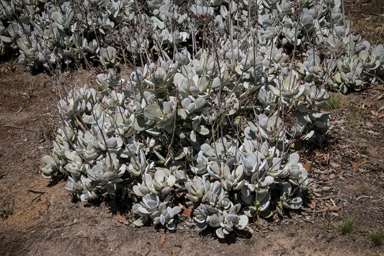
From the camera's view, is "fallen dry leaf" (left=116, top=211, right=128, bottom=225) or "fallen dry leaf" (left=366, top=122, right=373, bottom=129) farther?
"fallen dry leaf" (left=366, top=122, right=373, bottom=129)

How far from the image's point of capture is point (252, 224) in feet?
8.27

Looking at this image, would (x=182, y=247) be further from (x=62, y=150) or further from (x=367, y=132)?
(x=367, y=132)

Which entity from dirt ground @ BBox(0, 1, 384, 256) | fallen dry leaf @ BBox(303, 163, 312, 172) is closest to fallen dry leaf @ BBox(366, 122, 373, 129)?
dirt ground @ BBox(0, 1, 384, 256)

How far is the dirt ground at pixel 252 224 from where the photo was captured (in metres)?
2.37

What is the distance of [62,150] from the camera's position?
9.38 ft

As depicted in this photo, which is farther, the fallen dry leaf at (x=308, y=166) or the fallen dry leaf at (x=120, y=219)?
the fallen dry leaf at (x=308, y=166)

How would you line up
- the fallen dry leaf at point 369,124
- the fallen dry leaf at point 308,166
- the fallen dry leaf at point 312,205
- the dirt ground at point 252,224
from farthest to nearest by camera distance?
the fallen dry leaf at point 369,124, the fallen dry leaf at point 308,166, the fallen dry leaf at point 312,205, the dirt ground at point 252,224

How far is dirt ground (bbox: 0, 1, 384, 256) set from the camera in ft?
7.78

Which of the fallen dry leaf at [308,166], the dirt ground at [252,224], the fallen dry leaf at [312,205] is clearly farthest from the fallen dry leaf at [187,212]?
the fallen dry leaf at [308,166]

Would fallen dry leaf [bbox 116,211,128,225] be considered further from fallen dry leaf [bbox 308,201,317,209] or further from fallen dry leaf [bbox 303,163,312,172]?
fallen dry leaf [bbox 303,163,312,172]

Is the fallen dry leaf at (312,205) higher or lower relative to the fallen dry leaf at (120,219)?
higher

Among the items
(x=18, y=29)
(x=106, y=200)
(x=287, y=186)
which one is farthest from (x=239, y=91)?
(x=18, y=29)

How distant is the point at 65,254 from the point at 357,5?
17.7 feet

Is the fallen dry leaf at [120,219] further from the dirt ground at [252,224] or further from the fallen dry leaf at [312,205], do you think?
the fallen dry leaf at [312,205]
